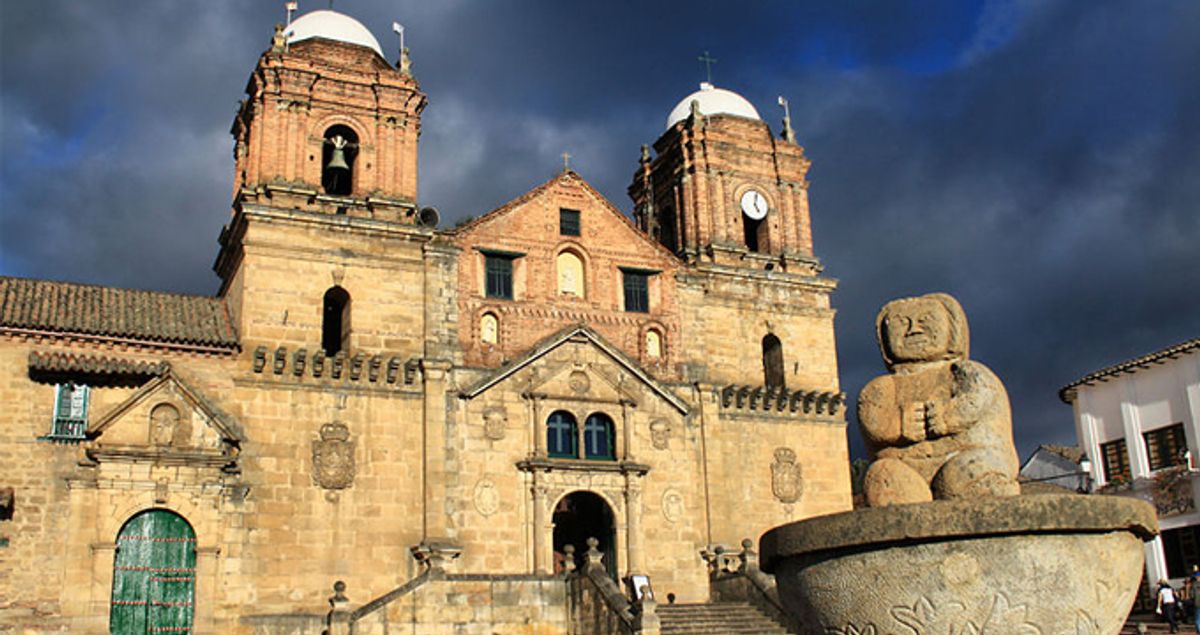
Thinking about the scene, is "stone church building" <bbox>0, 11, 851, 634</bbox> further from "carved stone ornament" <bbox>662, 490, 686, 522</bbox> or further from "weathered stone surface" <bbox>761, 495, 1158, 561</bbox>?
"weathered stone surface" <bbox>761, 495, 1158, 561</bbox>

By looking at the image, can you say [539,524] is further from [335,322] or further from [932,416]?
[932,416]

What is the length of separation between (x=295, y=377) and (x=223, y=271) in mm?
5254

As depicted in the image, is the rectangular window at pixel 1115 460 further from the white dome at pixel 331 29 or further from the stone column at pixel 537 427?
the white dome at pixel 331 29

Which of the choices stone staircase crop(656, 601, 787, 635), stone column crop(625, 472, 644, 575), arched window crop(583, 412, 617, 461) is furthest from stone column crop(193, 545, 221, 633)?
stone column crop(625, 472, 644, 575)

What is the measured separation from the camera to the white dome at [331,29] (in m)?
31.9

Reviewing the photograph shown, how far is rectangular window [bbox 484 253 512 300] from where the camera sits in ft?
100

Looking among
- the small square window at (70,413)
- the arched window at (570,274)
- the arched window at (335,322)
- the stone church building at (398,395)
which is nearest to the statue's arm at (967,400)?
the stone church building at (398,395)

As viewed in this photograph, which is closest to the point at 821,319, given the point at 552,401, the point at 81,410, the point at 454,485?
the point at 552,401

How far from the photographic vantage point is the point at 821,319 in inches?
1373

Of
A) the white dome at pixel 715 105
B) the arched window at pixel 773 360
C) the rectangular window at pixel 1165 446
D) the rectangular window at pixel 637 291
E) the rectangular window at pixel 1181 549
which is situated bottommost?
the rectangular window at pixel 1181 549

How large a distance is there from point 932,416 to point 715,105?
1128 inches

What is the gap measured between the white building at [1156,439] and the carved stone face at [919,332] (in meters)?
27.6

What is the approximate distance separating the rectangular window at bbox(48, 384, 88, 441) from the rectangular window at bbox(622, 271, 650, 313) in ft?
46.4

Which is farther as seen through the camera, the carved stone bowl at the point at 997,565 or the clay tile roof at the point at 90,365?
the clay tile roof at the point at 90,365
